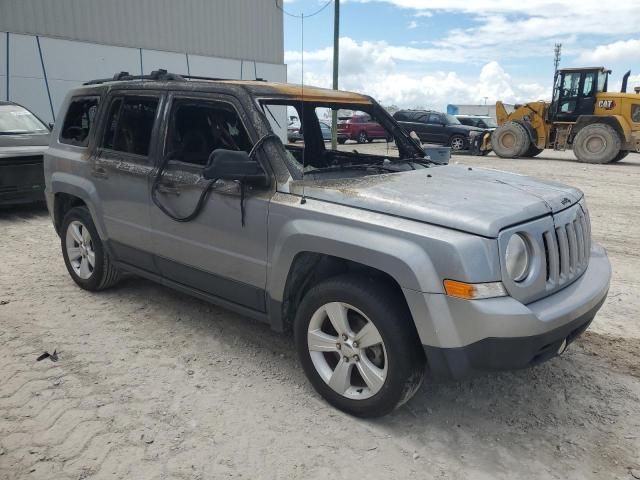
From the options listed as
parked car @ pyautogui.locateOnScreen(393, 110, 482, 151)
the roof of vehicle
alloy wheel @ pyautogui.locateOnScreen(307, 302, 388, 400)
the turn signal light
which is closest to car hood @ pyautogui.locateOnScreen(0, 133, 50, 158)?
the roof of vehicle

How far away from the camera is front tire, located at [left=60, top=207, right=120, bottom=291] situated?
4.55m

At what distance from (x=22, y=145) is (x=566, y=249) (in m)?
7.84

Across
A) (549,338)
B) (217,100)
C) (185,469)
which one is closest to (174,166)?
(217,100)

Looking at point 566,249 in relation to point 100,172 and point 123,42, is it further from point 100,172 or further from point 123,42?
point 123,42

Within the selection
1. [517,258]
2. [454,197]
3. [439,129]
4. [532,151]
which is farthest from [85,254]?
[439,129]

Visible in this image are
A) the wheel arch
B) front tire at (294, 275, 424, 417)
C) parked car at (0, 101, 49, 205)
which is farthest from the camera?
parked car at (0, 101, 49, 205)

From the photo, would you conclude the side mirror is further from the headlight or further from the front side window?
the headlight

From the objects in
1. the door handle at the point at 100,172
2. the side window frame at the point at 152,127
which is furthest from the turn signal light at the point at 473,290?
the door handle at the point at 100,172

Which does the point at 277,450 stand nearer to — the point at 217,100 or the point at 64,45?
the point at 217,100

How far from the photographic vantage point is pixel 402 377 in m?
2.66

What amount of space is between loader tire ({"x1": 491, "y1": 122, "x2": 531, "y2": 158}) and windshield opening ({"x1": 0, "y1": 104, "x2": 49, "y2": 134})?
49.0 ft

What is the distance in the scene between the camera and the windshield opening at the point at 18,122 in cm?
839

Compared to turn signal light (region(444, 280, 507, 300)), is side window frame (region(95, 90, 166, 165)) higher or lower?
higher

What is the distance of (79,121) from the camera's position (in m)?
4.64
